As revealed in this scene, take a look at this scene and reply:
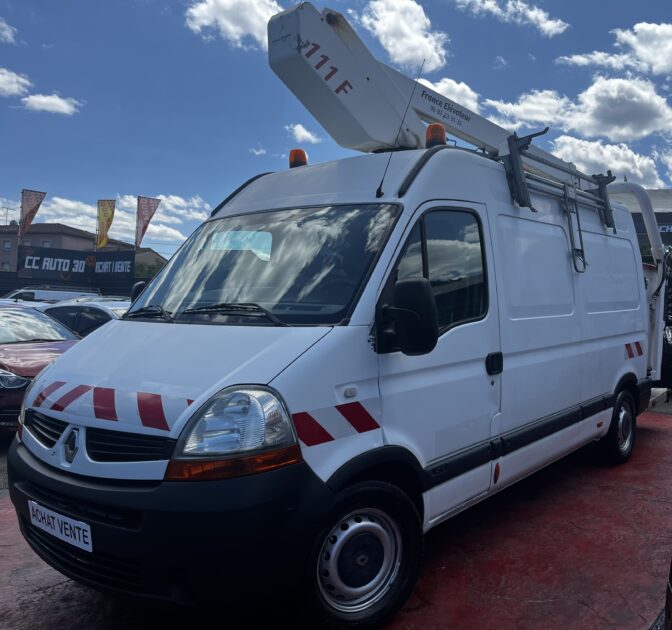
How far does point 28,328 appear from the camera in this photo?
7922 millimetres

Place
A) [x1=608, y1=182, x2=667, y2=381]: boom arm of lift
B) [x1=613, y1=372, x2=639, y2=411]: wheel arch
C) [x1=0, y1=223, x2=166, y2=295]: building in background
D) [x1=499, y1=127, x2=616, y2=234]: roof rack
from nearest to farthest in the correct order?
[x1=499, y1=127, x2=616, y2=234]: roof rack, [x1=613, y1=372, x2=639, y2=411]: wheel arch, [x1=608, y1=182, x2=667, y2=381]: boom arm of lift, [x1=0, y1=223, x2=166, y2=295]: building in background

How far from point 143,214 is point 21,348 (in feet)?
89.7

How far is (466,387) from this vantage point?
3502mm

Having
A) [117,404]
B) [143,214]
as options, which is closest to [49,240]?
[143,214]

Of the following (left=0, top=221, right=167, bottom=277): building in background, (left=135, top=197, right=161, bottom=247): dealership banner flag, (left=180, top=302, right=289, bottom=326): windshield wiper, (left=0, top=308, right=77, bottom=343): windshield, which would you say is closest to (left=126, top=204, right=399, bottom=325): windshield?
(left=180, top=302, right=289, bottom=326): windshield wiper

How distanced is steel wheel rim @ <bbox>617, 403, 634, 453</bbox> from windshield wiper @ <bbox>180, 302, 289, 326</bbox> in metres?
4.13

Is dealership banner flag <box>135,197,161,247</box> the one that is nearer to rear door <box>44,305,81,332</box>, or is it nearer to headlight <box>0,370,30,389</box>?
rear door <box>44,305,81,332</box>

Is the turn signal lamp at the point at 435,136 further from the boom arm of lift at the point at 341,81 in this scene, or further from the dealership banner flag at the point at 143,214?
the dealership banner flag at the point at 143,214

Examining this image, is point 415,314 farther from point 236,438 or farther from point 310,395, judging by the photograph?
point 236,438

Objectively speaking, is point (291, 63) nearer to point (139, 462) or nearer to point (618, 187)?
point (139, 462)

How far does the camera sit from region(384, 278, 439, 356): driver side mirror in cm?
280

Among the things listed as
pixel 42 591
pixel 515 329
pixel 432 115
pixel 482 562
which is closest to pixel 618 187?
pixel 432 115

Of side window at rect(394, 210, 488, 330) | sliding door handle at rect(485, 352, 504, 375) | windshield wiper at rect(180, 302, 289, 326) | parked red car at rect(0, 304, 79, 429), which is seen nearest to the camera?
windshield wiper at rect(180, 302, 289, 326)

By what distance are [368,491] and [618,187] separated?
5.25 meters
